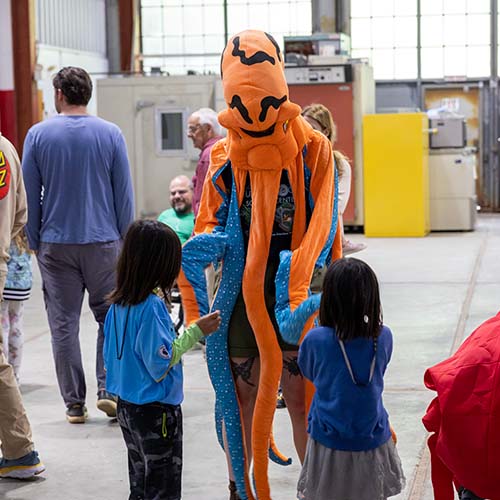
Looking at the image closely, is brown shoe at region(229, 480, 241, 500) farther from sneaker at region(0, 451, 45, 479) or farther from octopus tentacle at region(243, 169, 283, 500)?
sneaker at region(0, 451, 45, 479)

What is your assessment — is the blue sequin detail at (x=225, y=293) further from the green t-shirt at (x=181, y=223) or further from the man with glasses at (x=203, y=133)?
the green t-shirt at (x=181, y=223)

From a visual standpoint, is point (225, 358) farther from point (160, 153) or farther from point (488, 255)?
point (160, 153)

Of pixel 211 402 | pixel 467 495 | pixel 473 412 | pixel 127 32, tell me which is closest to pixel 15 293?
pixel 211 402

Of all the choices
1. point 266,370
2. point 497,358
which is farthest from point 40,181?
point 497,358

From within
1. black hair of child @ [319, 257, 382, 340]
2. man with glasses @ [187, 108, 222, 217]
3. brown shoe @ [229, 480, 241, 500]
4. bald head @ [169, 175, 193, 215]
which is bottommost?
brown shoe @ [229, 480, 241, 500]

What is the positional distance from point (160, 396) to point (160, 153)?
34.5 ft

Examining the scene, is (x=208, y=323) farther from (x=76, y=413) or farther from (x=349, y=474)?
(x=76, y=413)

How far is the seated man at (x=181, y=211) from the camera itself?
21.5ft

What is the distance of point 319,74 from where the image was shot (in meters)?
13.5

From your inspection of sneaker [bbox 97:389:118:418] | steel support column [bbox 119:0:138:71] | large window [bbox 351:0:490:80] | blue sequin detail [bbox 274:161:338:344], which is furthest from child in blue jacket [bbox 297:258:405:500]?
steel support column [bbox 119:0:138:71]

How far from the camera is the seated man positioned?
21.5 ft

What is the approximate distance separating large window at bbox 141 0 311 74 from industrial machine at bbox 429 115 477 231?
17.1ft

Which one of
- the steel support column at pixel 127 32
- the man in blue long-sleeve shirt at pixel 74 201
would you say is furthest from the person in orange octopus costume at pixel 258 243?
the steel support column at pixel 127 32

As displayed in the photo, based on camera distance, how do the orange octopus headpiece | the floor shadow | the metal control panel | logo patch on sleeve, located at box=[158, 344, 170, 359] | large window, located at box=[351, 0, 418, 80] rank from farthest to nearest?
1. large window, located at box=[351, 0, 418, 80]
2. the metal control panel
3. the floor shadow
4. the orange octopus headpiece
5. logo patch on sleeve, located at box=[158, 344, 170, 359]
